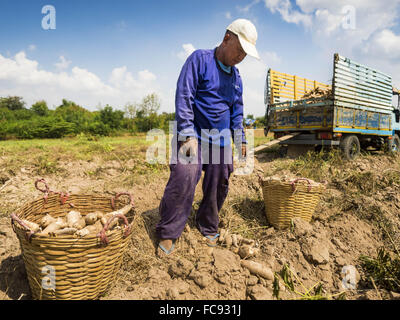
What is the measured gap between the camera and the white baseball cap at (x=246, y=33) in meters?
2.07

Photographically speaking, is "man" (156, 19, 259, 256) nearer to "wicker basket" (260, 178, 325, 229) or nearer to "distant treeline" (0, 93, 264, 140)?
"wicker basket" (260, 178, 325, 229)

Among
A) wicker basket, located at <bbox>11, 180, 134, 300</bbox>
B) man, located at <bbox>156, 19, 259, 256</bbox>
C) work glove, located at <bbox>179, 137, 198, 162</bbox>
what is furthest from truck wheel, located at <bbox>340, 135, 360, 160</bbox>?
wicker basket, located at <bbox>11, 180, 134, 300</bbox>

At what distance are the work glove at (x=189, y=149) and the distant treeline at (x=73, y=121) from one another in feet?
62.3

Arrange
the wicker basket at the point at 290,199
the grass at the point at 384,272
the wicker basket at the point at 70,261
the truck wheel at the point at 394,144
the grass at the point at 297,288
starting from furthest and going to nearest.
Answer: the truck wheel at the point at 394,144, the wicker basket at the point at 290,199, the grass at the point at 384,272, the grass at the point at 297,288, the wicker basket at the point at 70,261

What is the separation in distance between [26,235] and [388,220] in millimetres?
3326

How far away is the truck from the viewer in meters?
6.06

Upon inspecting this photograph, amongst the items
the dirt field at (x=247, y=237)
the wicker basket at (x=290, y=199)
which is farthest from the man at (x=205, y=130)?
the wicker basket at (x=290, y=199)

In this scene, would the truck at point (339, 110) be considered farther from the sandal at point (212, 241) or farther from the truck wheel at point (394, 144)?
the sandal at point (212, 241)

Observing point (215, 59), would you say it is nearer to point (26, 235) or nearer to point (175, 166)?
point (175, 166)

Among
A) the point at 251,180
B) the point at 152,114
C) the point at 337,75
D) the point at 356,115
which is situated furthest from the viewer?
the point at 152,114

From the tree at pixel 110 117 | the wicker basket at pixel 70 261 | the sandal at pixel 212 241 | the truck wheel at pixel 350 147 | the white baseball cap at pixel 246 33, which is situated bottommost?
the sandal at pixel 212 241

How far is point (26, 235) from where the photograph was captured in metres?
1.49

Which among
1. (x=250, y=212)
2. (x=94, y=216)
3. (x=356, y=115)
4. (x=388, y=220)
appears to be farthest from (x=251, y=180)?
(x=356, y=115)

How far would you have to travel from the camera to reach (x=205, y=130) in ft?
7.59
